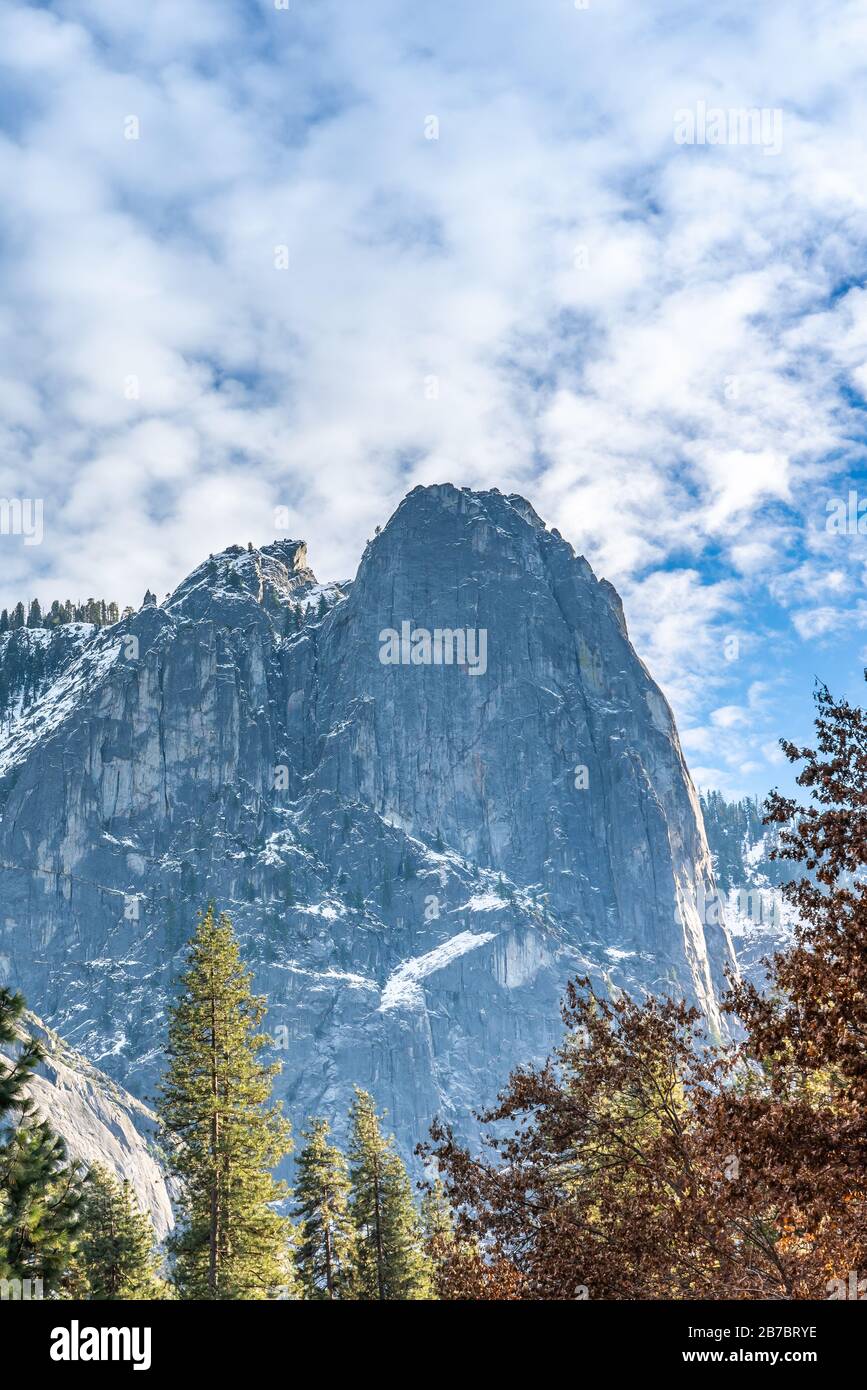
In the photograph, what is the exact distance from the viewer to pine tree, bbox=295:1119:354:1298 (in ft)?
119

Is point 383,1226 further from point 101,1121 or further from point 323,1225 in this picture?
point 101,1121

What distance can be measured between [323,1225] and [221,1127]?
9.31m

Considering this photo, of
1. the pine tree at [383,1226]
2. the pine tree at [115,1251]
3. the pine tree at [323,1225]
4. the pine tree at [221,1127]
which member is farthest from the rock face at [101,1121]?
the pine tree at [221,1127]

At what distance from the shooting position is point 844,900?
34.4 ft

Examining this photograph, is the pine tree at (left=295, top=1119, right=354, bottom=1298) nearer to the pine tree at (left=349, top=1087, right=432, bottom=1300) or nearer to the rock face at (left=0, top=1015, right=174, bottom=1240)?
the pine tree at (left=349, top=1087, right=432, bottom=1300)

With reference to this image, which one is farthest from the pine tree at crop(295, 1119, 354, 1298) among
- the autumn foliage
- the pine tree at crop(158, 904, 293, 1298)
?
the autumn foliage

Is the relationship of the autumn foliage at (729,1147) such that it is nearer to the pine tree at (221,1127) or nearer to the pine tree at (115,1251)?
the pine tree at (221,1127)

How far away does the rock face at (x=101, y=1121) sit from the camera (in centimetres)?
13638

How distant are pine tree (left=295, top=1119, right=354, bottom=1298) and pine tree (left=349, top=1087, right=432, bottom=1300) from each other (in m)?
0.74

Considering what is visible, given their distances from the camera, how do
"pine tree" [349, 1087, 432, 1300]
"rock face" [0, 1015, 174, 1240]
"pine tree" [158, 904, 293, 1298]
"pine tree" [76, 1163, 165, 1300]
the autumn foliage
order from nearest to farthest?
the autumn foliage, "pine tree" [158, 904, 293, 1298], "pine tree" [76, 1163, 165, 1300], "pine tree" [349, 1087, 432, 1300], "rock face" [0, 1015, 174, 1240]

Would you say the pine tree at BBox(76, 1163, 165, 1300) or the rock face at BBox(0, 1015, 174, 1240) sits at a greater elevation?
the rock face at BBox(0, 1015, 174, 1240)
